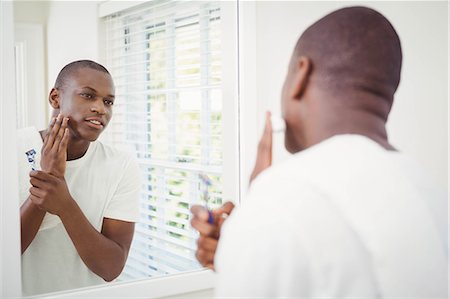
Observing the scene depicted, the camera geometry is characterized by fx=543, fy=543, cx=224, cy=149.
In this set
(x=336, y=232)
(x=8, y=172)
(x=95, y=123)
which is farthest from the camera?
(x=95, y=123)

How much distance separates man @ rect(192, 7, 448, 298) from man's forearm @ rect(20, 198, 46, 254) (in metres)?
0.79

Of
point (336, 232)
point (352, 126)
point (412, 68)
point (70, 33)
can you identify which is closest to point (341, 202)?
point (336, 232)

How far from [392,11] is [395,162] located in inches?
55.6

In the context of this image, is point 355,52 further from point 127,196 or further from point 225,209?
point 127,196

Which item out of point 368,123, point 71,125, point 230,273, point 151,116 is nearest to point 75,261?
point 71,125

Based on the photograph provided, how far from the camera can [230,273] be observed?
32.0 inches

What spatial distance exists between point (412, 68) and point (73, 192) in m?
1.41

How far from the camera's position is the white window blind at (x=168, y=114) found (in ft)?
5.38

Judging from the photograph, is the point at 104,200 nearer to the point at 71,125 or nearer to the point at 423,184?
the point at 71,125

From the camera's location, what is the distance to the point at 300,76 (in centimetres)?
96

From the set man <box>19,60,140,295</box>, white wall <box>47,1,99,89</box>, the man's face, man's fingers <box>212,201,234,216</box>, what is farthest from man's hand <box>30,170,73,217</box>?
man's fingers <box>212,201,234,216</box>

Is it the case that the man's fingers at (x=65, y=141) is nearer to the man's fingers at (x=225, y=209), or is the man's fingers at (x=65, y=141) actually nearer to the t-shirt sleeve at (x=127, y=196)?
the t-shirt sleeve at (x=127, y=196)

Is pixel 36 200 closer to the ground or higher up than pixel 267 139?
closer to the ground

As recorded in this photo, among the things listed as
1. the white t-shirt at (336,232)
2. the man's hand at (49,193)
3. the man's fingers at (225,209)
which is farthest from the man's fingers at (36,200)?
the white t-shirt at (336,232)
